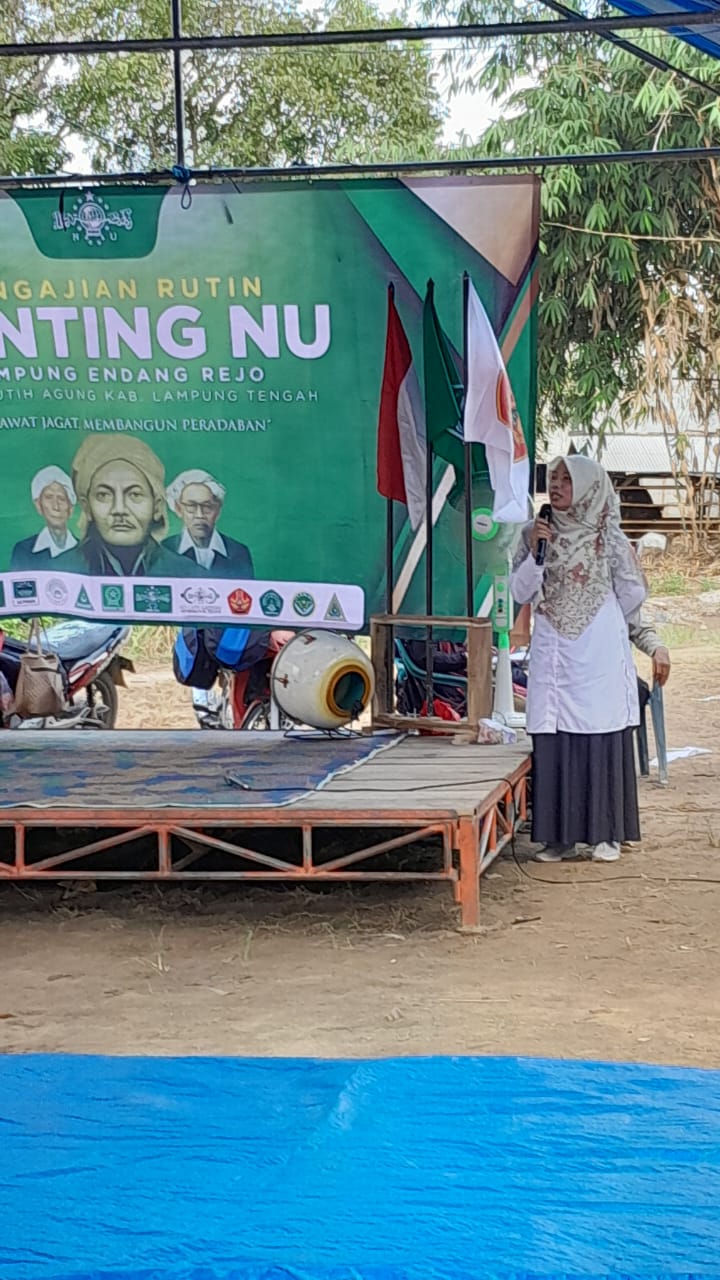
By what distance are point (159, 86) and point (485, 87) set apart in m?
2.70

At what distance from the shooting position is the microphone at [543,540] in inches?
213

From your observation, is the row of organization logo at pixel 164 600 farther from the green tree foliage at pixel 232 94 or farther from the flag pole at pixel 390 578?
the green tree foliage at pixel 232 94

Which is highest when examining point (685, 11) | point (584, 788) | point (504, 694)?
point (685, 11)

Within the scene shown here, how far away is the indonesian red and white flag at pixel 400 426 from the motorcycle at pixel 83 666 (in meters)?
1.91

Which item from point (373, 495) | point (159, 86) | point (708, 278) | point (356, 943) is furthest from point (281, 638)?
point (708, 278)

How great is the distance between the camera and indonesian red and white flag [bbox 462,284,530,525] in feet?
17.9

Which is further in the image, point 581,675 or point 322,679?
point 322,679

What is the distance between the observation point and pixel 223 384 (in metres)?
6.10

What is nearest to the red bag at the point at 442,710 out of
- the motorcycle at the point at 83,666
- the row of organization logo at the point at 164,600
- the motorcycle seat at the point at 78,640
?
the row of organization logo at the point at 164,600

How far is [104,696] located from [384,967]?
12.7 ft

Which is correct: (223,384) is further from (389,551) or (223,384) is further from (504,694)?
(504,694)

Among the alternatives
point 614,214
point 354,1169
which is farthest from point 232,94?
point 354,1169

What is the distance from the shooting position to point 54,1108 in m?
3.17

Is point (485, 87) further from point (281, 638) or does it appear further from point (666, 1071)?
point (666, 1071)
